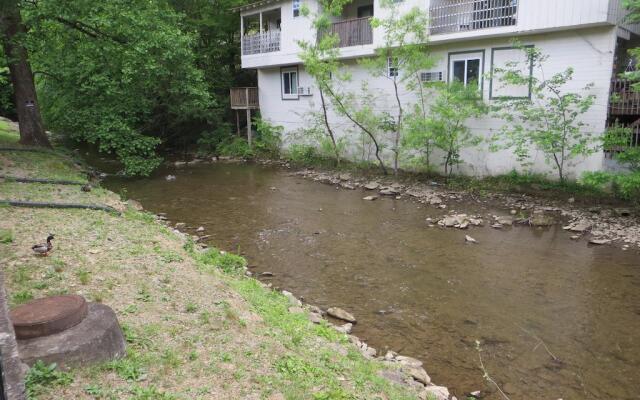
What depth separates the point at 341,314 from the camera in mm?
7543

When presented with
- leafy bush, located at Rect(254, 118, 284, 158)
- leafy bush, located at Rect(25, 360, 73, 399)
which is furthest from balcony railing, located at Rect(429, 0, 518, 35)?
leafy bush, located at Rect(25, 360, 73, 399)

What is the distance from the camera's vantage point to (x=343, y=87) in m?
20.0

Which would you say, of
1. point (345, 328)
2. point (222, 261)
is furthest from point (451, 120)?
point (345, 328)

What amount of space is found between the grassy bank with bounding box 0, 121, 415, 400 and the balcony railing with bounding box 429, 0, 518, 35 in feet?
37.3

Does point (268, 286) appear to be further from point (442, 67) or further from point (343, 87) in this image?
point (343, 87)

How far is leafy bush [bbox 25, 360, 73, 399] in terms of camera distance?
11.7 feet

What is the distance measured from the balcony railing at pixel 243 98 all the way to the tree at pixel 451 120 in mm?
11146

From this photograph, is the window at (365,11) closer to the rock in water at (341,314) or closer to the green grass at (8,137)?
the green grass at (8,137)

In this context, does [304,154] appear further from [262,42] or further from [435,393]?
[435,393]

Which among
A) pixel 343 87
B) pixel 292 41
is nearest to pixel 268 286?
pixel 343 87

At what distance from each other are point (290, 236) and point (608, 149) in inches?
345

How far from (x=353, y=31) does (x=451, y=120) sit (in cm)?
629

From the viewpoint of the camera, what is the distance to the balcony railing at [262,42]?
74.4 feet

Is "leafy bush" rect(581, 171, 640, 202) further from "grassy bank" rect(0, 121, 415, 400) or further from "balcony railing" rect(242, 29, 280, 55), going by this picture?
"balcony railing" rect(242, 29, 280, 55)
